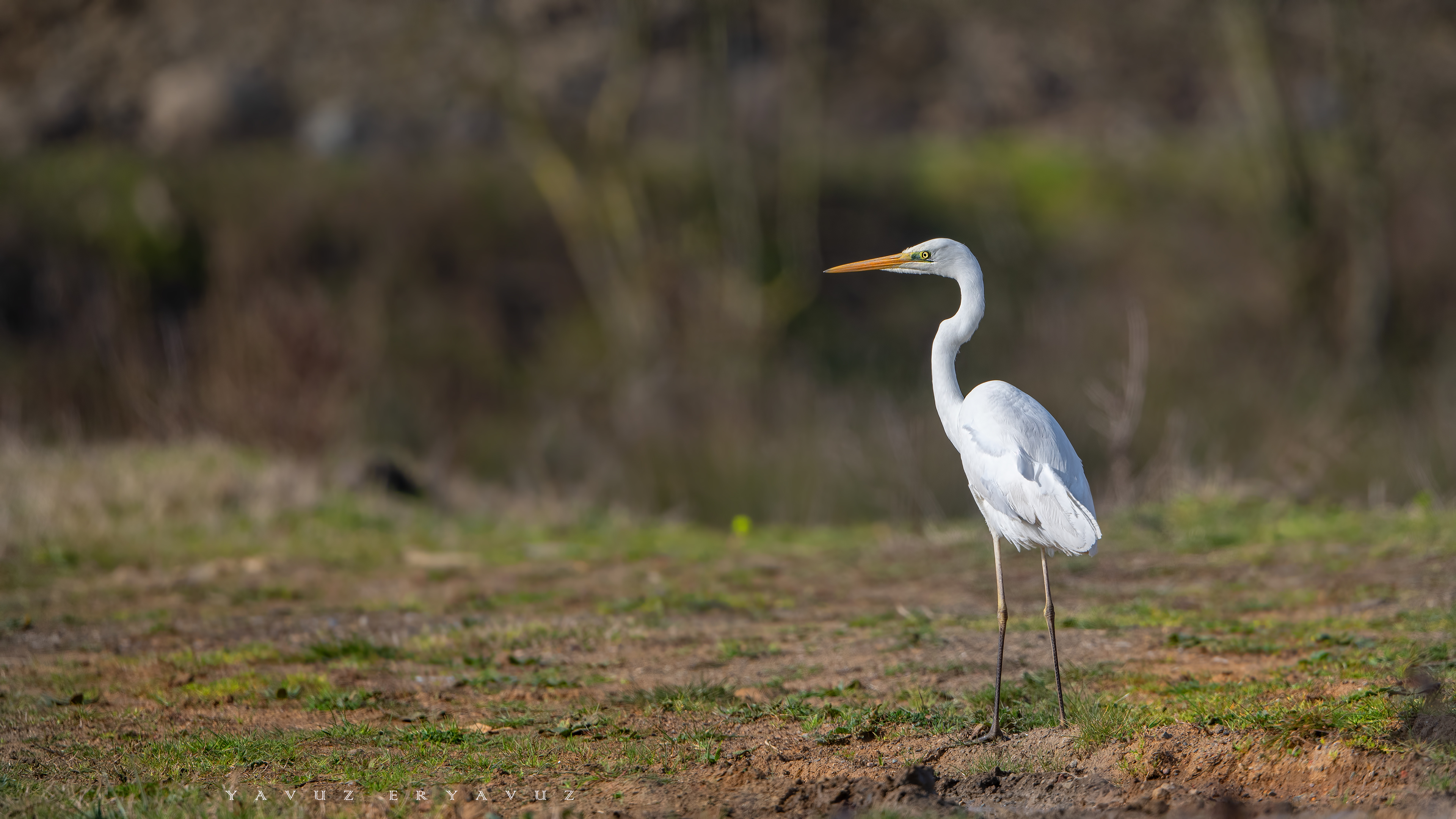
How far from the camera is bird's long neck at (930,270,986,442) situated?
5.01 meters

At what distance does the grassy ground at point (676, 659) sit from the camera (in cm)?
381

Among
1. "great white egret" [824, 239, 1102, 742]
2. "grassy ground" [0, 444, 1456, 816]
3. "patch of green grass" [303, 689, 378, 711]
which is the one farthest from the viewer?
"patch of green grass" [303, 689, 378, 711]

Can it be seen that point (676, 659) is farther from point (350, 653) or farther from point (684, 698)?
point (350, 653)

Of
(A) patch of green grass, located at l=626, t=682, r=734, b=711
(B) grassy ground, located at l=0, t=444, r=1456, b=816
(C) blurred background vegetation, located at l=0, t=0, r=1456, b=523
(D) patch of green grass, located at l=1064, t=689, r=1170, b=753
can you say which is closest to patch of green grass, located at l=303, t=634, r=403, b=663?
(B) grassy ground, located at l=0, t=444, r=1456, b=816

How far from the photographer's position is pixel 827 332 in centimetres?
2089

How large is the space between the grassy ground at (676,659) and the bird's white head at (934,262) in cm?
170

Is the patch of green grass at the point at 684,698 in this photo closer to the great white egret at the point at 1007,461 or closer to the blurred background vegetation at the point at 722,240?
the great white egret at the point at 1007,461

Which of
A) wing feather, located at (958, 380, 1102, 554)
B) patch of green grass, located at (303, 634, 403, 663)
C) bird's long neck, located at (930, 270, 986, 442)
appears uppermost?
bird's long neck, located at (930, 270, 986, 442)

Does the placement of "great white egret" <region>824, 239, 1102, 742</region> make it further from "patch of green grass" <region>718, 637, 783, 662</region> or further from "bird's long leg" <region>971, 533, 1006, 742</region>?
"patch of green grass" <region>718, 637, 783, 662</region>

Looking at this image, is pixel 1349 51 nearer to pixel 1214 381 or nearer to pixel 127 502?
pixel 1214 381

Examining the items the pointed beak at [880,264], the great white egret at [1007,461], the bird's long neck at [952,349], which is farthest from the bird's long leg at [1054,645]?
the pointed beak at [880,264]

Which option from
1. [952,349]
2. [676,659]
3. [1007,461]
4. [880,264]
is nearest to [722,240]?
[676,659]

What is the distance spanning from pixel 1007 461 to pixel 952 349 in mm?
626

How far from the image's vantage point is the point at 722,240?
19.5 m
